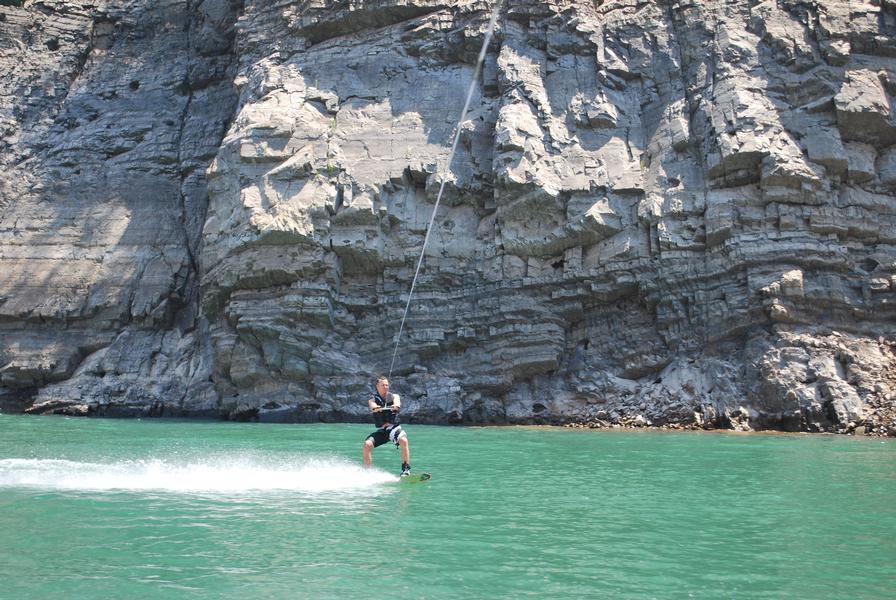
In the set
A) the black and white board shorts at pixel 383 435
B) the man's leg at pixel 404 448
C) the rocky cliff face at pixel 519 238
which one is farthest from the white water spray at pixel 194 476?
the rocky cliff face at pixel 519 238

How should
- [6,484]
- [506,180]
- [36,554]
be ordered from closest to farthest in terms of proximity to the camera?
[36,554] → [6,484] → [506,180]

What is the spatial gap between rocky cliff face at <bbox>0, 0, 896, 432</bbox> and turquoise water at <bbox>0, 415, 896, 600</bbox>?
36.5ft

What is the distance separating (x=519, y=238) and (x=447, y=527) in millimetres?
20408

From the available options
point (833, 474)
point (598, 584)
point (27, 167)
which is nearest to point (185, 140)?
point (27, 167)

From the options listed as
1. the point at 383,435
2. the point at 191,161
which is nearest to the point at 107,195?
the point at 191,161

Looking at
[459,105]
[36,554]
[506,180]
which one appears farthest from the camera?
[459,105]

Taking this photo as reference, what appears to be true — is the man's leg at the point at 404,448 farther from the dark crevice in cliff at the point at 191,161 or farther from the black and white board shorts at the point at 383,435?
the dark crevice in cliff at the point at 191,161

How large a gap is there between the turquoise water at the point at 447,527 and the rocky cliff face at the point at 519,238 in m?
11.1

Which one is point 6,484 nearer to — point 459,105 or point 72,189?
point 459,105

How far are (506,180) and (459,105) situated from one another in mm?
4778

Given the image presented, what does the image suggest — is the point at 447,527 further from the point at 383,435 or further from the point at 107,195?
the point at 107,195

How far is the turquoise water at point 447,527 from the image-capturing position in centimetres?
528

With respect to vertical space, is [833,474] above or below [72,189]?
below

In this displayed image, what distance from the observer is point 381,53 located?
3084cm
